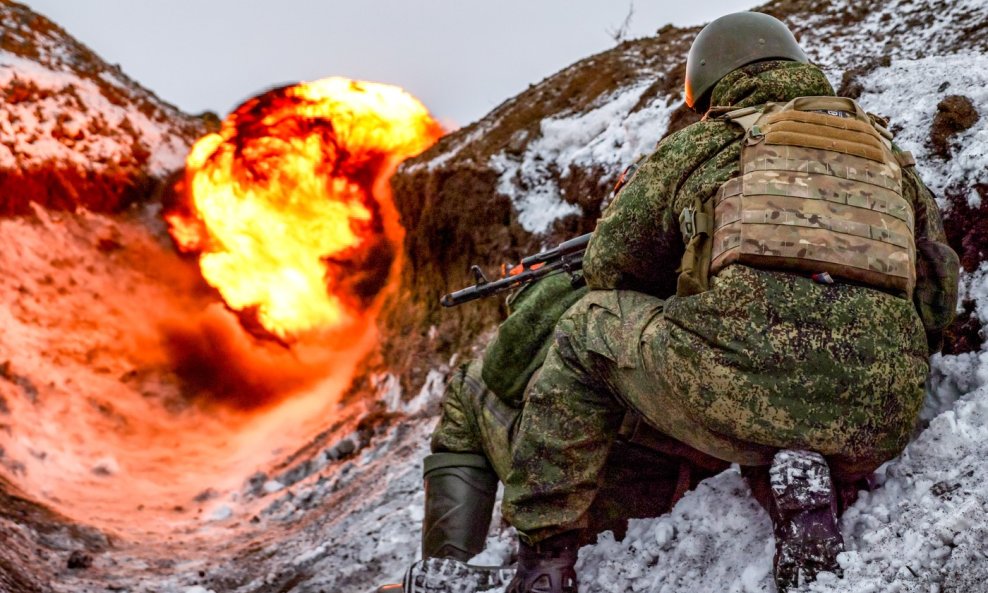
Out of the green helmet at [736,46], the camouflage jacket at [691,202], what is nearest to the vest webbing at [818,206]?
the camouflage jacket at [691,202]

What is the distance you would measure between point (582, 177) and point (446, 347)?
6.68 ft

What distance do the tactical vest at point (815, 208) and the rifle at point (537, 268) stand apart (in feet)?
3.91

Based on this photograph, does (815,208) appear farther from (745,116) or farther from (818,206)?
(745,116)

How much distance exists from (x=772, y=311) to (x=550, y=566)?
1389mm

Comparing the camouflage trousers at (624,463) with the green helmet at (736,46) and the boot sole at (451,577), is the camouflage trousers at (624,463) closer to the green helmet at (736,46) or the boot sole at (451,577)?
the boot sole at (451,577)

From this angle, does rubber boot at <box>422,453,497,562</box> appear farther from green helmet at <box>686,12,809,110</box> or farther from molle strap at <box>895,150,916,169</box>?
molle strap at <box>895,150,916,169</box>

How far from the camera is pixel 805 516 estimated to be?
3074mm

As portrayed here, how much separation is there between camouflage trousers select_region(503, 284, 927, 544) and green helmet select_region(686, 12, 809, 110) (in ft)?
3.28

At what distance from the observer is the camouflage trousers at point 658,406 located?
302 centimetres

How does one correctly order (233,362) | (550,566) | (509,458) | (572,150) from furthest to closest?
(233,362) → (572,150) → (509,458) → (550,566)

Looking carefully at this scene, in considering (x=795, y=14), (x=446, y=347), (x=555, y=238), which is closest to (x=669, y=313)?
(x=555, y=238)

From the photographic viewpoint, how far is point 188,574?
255 inches

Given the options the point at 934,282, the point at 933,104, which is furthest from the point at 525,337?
the point at 933,104

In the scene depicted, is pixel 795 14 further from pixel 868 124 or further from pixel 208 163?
pixel 208 163
